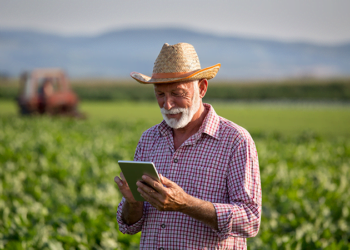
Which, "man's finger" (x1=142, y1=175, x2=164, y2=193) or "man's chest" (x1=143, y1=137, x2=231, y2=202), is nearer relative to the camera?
"man's finger" (x1=142, y1=175, x2=164, y2=193)

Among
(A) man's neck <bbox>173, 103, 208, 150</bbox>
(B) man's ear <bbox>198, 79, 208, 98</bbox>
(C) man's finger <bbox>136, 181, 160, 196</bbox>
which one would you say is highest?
(B) man's ear <bbox>198, 79, 208, 98</bbox>

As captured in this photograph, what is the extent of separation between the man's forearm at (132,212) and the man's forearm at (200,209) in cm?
35

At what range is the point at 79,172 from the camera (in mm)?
6477

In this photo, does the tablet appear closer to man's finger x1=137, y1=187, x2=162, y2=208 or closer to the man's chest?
man's finger x1=137, y1=187, x2=162, y2=208

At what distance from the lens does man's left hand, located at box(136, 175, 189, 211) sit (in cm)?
180

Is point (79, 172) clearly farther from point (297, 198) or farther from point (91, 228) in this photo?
point (297, 198)

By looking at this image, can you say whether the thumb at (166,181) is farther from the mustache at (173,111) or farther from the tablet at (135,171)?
the mustache at (173,111)

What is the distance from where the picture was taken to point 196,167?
211cm

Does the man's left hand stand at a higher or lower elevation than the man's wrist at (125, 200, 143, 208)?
higher

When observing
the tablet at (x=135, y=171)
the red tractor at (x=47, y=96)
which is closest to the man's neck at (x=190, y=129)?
the tablet at (x=135, y=171)

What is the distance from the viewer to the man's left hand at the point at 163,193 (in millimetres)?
1799

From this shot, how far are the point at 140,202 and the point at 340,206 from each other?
3226mm

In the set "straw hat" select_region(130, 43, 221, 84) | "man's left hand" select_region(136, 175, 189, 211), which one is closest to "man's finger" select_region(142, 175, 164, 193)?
"man's left hand" select_region(136, 175, 189, 211)

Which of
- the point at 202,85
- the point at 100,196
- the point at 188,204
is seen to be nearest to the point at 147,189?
→ the point at 188,204
